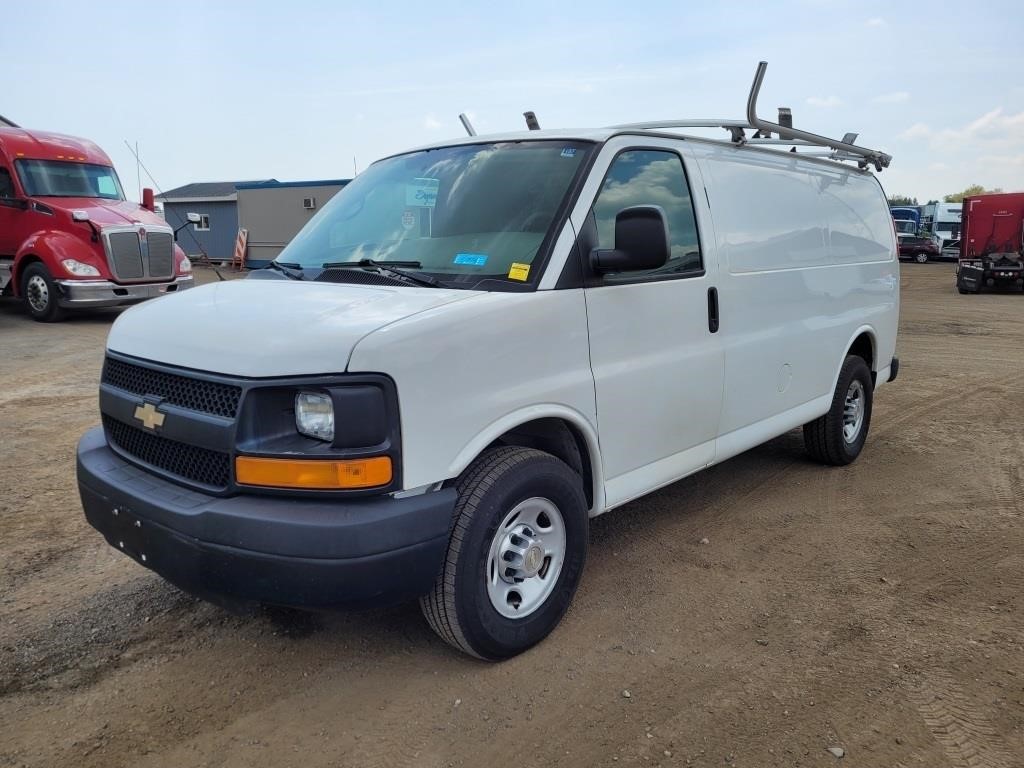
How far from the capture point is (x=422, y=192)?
397 cm

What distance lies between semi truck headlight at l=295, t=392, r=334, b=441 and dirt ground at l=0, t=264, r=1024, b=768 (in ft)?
3.53

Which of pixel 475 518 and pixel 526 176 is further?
pixel 526 176

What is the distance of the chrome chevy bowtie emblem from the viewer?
302 centimetres

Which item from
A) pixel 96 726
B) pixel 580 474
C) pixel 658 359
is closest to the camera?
pixel 96 726

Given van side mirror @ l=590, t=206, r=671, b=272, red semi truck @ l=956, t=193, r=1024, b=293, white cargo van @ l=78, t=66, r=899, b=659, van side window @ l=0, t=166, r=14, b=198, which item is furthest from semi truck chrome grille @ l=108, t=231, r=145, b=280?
red semi truck @ l=956, t=193, r=1024, b=293

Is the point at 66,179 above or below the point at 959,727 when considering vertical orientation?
above

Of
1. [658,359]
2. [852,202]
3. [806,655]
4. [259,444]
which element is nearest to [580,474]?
[658,359]

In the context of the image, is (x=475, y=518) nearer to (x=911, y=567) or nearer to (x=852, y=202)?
(x=911, y=567)

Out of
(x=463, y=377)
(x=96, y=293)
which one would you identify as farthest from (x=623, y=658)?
(x=96, y=293)

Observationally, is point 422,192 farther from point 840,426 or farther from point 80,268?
point 80,268

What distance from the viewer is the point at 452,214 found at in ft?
12.2

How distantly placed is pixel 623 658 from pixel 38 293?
1369 cm

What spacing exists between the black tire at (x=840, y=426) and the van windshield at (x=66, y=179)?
1376cm

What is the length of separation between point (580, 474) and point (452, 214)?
1323 millimetres
